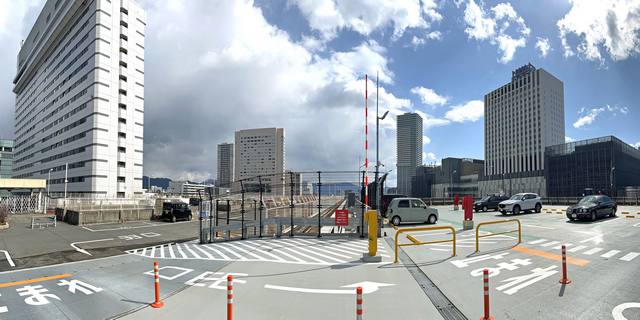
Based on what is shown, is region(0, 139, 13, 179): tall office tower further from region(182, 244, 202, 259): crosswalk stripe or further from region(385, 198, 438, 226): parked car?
region(385, 198, 438, 226): parked car

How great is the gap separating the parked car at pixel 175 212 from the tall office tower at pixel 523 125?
135 metres

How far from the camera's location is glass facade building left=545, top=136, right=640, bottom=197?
90.6 metres

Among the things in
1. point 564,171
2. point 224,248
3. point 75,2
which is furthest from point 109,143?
point 564,171

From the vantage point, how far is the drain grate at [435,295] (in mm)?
6188

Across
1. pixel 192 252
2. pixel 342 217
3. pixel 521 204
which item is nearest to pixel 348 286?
pixel 342 217

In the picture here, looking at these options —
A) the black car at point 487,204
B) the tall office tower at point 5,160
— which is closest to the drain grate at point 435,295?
the black car at point 487,204

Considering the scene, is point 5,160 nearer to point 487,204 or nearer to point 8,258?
point 8,258

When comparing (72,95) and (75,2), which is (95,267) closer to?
(72,95)

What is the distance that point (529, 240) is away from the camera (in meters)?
13.7

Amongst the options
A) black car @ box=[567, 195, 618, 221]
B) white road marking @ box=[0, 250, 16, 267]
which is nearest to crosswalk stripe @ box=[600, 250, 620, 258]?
black car @ box=[567, 195, 618, 221]

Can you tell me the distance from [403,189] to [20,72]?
13706cm

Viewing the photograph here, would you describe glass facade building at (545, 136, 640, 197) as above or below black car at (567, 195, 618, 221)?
above

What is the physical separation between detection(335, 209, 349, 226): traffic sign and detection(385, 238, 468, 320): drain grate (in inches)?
180

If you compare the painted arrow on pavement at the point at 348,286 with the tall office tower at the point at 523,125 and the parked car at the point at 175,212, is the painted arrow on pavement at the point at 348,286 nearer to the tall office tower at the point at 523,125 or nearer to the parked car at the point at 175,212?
the parked car at the point at 175,212
